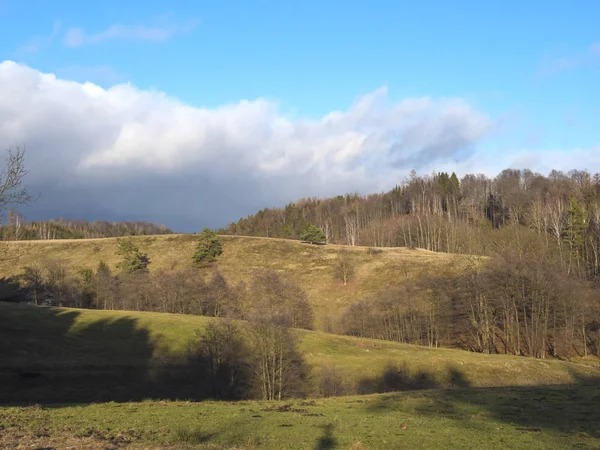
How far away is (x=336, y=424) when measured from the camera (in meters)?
24.2

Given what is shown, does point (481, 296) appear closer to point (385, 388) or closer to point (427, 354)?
point (427, 354)

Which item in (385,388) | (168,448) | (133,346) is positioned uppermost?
(168,448)

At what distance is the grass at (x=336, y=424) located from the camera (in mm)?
17969

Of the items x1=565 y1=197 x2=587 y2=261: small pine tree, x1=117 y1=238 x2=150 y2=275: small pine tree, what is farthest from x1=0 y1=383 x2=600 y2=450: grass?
x1=565 y1=197 x2=587 y2=261: small pine tree

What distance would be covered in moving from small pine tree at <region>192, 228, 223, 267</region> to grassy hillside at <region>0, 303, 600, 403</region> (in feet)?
222

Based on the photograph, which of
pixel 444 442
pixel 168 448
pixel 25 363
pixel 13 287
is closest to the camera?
pixel 168 448

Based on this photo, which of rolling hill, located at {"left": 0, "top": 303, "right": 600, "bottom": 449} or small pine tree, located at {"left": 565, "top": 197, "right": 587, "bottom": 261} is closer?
rolling hill, located at {"left": 0, "top": 303, "right": 600, "bottom": 449}

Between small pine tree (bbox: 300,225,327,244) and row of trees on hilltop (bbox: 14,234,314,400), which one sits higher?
small pine tree (bbox: 300,225,327,244)

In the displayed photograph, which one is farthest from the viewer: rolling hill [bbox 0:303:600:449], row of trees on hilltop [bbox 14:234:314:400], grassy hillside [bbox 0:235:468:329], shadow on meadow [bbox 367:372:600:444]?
grassy hillside [bbox 0:235:468:329]

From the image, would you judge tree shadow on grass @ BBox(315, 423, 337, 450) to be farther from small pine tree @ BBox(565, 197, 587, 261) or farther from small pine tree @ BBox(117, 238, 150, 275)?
small pine tree @ BBox(565, 197, 587, 261)

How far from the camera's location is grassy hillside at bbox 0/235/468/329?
126875 mm

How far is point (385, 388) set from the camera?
5934cm

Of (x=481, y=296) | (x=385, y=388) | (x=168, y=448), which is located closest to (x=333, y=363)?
(x=385, y=388)

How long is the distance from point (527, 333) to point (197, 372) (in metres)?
61.1
